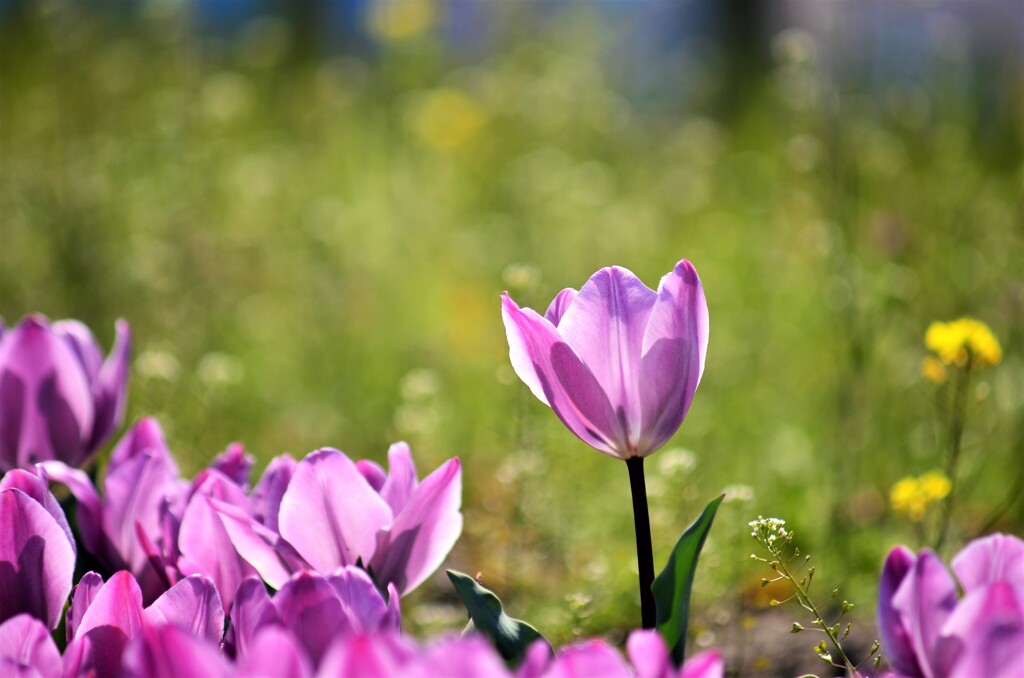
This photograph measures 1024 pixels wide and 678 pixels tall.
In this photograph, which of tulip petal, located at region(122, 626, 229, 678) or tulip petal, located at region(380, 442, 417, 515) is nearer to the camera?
tulip petal, located at region(122, 626, 229, 678)

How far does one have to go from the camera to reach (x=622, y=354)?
3.54ft

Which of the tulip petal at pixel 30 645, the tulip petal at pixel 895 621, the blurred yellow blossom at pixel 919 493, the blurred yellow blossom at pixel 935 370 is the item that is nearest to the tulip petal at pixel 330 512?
the tulip petal at pixel 30 645

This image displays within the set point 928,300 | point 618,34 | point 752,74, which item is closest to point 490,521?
point 928,300

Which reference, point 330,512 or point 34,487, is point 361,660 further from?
point 34,487

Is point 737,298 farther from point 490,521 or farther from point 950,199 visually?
point 490,521

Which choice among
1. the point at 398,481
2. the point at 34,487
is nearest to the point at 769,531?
the point at 398,481

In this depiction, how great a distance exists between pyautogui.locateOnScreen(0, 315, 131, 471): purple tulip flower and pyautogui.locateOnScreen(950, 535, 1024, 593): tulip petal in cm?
106

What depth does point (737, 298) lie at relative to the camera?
4.07 meters

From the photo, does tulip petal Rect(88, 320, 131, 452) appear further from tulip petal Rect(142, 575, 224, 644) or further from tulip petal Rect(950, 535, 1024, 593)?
tulip petal Rect(950, 535, 1024, 593)

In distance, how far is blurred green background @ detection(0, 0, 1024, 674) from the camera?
2.35 metres

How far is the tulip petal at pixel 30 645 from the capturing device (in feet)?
2.96

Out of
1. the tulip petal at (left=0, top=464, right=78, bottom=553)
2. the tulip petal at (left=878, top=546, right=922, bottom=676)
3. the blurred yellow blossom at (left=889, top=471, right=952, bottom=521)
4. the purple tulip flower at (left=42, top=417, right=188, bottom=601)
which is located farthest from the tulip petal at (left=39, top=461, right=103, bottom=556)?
the blurred yellow blossom at (left=889, top=471, right=952, bottom=521)

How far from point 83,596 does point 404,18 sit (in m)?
3.86

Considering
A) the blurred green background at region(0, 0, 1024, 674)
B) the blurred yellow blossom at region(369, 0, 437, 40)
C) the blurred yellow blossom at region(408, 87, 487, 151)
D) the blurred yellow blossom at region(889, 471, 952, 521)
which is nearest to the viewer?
the blurred yellow blossom at region(889, 471, 952, 521)
